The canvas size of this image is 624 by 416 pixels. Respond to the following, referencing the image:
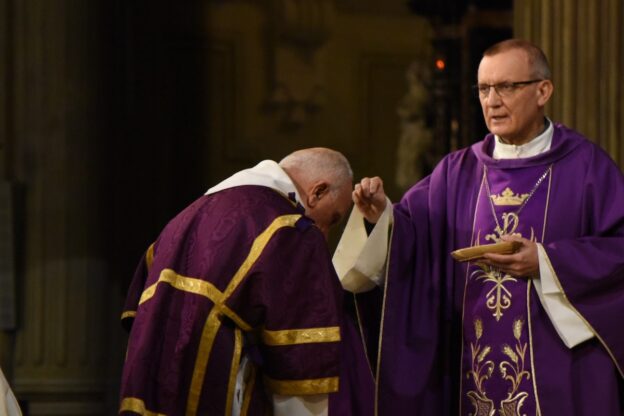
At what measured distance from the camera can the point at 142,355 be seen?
321 centimetres

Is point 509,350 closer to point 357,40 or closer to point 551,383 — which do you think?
point 551,383

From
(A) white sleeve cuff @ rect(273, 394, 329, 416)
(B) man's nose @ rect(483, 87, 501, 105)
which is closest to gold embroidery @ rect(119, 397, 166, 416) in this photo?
(A) white sleeve cuff @ rect(273, 394, 329, 416)

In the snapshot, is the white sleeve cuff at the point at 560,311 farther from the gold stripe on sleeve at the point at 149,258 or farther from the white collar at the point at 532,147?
the gold stripe on sleeve at the point at 149,258

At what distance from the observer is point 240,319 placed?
317cm

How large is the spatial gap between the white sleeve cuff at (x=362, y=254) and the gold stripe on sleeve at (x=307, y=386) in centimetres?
79

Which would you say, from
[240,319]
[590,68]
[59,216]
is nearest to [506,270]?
[240,319]

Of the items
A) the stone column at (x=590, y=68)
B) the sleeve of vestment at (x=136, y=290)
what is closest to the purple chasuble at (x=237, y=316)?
the sleeve of vestment at (x=136, y=290)

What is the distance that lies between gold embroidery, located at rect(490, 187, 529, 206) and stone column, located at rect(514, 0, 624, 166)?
1586mm

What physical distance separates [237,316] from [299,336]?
16 centimetres

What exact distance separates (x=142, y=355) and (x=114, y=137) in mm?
3429

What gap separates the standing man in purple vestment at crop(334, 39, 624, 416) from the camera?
3.65 meters

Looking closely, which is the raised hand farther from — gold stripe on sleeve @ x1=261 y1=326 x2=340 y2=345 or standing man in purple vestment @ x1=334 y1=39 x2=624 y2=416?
gold stripe on sleeve @ x1=261 y1=326 x2=340 y2=345

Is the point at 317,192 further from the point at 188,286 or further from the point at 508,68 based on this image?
the point at 508,68

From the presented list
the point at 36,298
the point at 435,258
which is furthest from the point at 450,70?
the point at 435,258
